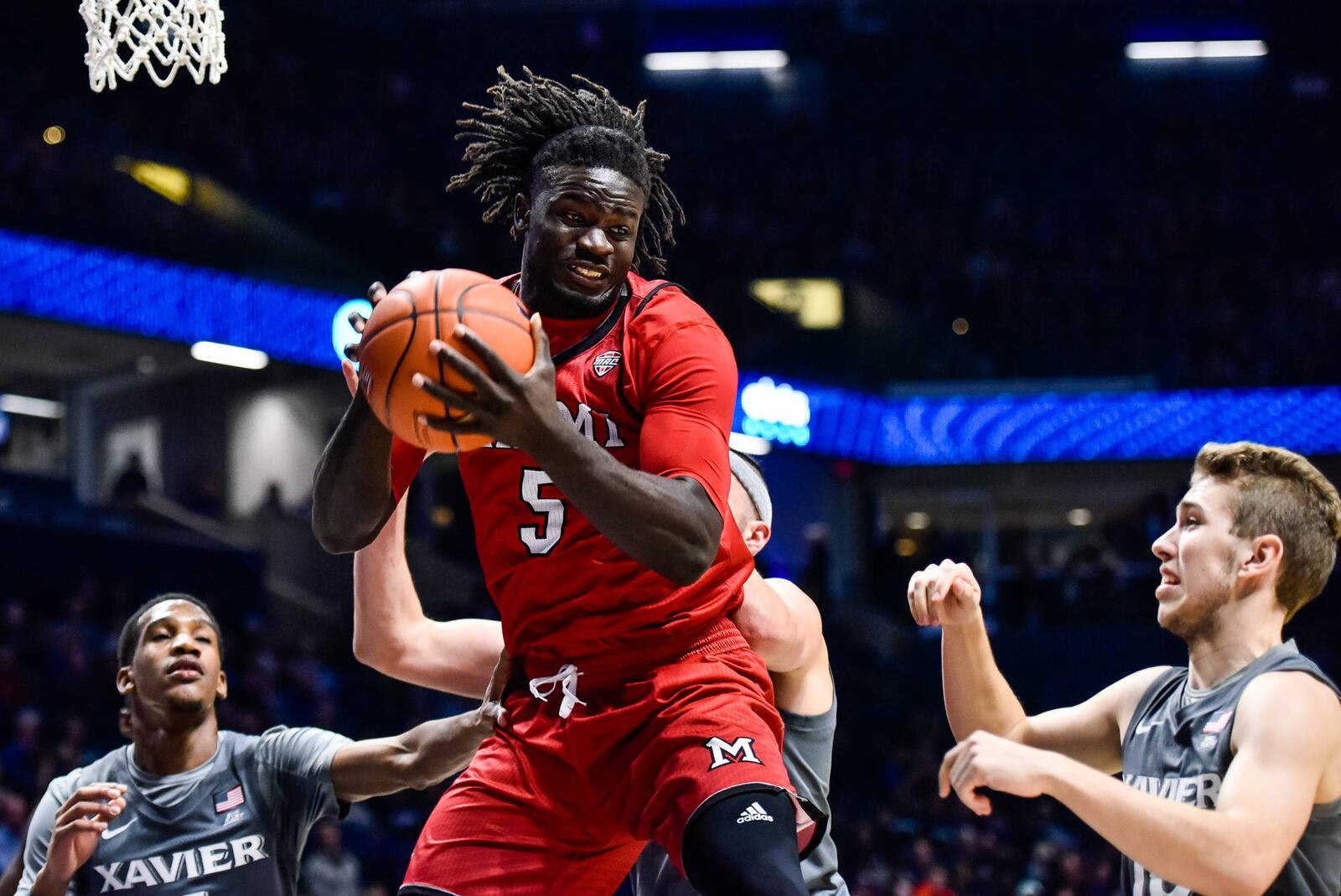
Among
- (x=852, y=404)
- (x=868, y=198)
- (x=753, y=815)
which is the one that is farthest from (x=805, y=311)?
(x=753, y=815)

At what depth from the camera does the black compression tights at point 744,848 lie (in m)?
2.73

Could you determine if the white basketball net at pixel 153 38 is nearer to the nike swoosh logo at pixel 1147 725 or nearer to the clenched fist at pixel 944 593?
the clenched fist at pixel 944 593

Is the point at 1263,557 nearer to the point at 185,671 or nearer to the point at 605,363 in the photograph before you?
the point at 605,363

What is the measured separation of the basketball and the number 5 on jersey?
1.17 ft

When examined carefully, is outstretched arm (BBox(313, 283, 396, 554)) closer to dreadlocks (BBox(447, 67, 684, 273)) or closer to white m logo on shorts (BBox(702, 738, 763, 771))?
dreadlocks (BBox(447, 67, 684, 273))

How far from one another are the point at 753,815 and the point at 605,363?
0.88 metres

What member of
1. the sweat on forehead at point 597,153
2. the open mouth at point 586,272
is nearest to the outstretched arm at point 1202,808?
the open mouth at point 586,272

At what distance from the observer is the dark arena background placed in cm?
1326

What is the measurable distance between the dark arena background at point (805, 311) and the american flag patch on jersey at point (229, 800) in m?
5.40

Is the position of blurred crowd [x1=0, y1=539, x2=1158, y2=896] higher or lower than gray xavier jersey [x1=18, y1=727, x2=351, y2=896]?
lower

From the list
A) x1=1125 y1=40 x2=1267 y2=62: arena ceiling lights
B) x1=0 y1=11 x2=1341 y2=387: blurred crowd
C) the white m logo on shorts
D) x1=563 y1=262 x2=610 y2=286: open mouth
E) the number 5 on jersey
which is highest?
x1=1125 y1=40 x2=1267 y2=62: arena ceiling lights

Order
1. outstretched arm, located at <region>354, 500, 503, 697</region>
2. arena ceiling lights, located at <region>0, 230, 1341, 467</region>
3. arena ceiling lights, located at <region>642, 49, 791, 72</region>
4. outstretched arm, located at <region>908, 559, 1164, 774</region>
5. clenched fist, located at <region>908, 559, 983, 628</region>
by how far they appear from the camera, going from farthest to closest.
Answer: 1. arena ceiling lights, located at <region>642, 49, 791, 72</region>
2. arena ceiling lights, located at <region>0, 230, 1341, 467</region>
3. outstretched arm, located at <region>354, 500, 503, 697</region>
4. outstretched arm, located at <region>908, 559, 1164, 774</region>
5. clenched fist, located at <region>908, 559, 983, 628</region>

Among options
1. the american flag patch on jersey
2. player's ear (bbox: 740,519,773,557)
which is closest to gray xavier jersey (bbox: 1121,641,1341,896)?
player's ear (bbox: 740,519,773,557)

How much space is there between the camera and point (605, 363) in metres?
3.07
